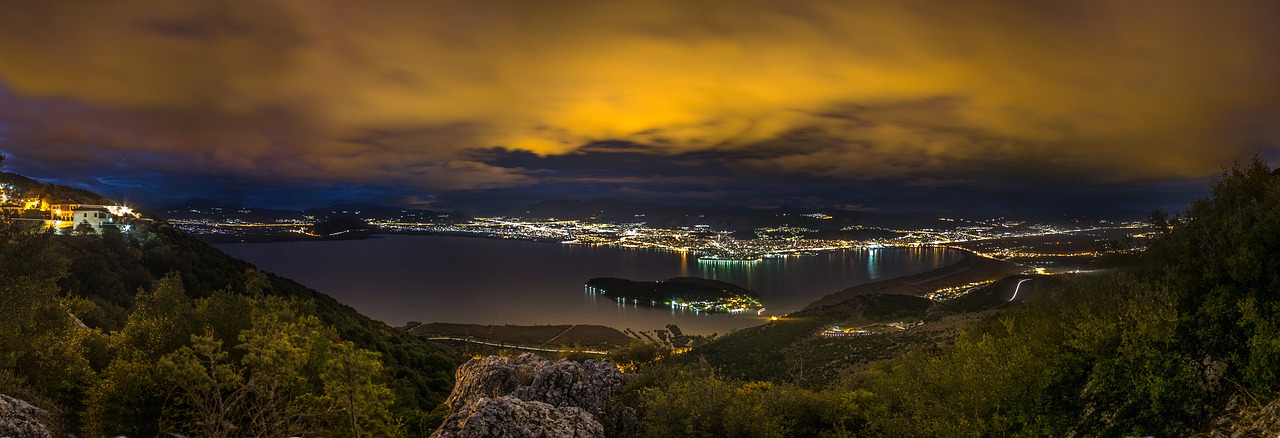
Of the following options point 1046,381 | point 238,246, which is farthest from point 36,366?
point 238,246

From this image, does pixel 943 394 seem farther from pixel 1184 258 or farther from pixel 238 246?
pixel 238 246

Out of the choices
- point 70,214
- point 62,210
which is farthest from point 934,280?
point 62,210

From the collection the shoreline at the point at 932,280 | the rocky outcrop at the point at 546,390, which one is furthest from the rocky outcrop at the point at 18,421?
the shoreline at the point at 932,280

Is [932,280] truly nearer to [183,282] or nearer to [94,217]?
[183,282]

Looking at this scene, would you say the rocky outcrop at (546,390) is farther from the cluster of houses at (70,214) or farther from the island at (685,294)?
the island at (685,294)

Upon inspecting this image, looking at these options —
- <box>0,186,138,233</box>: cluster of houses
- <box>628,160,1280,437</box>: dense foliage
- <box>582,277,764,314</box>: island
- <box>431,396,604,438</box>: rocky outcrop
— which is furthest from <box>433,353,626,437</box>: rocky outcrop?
<box>582,277,764,314</box>: island

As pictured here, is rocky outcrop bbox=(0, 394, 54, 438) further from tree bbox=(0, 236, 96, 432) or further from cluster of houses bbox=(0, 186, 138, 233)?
cluster of houses bbox=(0, 186, 138, 233)

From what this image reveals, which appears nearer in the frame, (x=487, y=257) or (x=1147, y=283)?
(x=1147, y=283)
